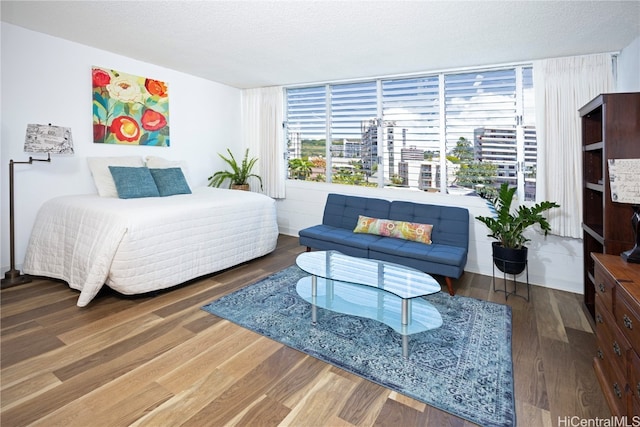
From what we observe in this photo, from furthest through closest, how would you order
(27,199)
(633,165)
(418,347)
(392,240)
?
(392,240), (27,199), (418,347), (633,165)

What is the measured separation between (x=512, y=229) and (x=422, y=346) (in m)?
1.62

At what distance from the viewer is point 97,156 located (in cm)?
386

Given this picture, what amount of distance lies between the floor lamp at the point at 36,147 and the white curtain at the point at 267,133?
267cm

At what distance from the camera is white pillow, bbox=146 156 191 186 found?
4141 millimetres

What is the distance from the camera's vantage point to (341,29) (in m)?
2.91

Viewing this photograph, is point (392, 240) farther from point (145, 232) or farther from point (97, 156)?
point (97, 156)

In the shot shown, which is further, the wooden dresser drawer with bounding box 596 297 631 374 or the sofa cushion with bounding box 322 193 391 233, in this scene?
the sofa cushion with bounding box 322 193 391 233

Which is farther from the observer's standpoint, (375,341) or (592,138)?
(592,138)

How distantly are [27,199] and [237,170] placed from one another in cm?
250

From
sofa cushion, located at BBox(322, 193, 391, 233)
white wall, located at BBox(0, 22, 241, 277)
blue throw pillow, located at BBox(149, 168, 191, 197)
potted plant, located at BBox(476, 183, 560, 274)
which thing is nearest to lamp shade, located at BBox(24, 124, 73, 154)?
white wall, located at BBox(0, 22, 241, 277)

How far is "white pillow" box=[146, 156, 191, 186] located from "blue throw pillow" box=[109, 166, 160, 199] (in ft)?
1.08

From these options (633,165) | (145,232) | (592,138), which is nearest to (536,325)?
(633,165)

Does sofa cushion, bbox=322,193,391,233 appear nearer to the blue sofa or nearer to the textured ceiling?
the blue sofa

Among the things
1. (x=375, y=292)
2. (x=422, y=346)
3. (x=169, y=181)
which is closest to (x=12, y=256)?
(x=169, y=181)
